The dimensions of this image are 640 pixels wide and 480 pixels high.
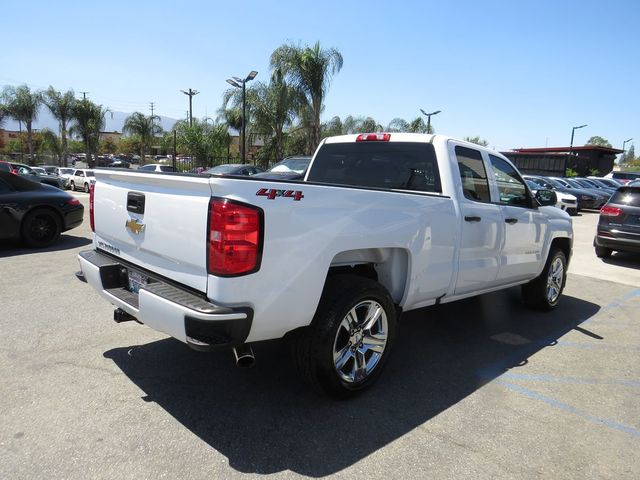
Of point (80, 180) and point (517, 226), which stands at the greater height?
point (517, 226)

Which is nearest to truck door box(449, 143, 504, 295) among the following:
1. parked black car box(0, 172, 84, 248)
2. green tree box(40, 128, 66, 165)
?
parked black car box(0, 172, 84, 248)

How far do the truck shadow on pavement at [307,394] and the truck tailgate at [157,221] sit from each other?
91cm

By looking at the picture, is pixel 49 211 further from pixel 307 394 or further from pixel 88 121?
pixel 88 121

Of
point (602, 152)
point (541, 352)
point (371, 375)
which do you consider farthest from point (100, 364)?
point (602, 152)

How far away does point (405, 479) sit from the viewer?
8.12 ft

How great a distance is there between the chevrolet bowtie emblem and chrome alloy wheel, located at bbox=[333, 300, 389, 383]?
1.48 metres

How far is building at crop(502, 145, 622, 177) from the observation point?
47828 mm

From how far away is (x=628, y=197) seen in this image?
29.9 ft

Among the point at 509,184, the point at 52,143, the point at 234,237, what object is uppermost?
the point at 52,143

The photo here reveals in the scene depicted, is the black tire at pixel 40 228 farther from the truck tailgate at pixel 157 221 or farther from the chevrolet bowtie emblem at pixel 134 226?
the chevrolet bowtie emblem at pixel 134 226

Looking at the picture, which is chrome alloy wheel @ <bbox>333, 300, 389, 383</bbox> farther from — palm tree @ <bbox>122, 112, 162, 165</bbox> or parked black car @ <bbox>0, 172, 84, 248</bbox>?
palm tree @ <bbox>122, 112, 162, 165</bbox>

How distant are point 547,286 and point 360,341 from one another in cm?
336

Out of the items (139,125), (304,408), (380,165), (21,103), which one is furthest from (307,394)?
(139,125)

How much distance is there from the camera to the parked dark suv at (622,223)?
29.1 feet
